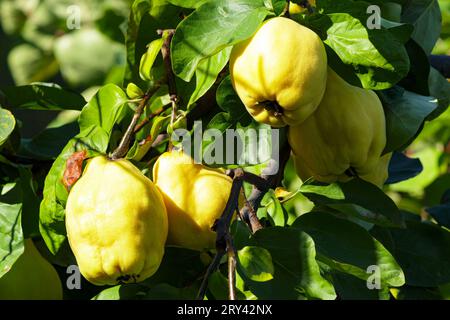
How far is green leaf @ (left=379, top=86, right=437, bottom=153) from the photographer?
827mm

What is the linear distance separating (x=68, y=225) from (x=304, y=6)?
0.92 feet

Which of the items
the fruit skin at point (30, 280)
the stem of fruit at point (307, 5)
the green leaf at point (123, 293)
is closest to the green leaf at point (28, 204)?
the fruit skin at point (30, 280)

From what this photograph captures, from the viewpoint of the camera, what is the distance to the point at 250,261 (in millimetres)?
696

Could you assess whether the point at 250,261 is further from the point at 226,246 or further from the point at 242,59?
the point at 242,59

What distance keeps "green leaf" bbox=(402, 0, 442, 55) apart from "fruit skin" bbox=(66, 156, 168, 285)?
0.39 metres

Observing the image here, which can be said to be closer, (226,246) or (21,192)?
(226,246)

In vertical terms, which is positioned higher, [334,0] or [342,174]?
[334,0]

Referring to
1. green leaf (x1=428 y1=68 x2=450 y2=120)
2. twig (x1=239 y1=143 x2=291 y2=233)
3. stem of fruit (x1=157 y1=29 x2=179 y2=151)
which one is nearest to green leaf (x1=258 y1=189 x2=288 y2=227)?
twig (x1=239 y1=143 x2=291 y2=233)

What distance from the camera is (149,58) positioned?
2.70 feet

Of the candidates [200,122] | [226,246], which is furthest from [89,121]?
[226,246]

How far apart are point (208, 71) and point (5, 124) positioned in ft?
0.73

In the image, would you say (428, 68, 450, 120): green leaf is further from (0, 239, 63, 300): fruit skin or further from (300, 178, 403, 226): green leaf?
(0, 239, 63, 300): fruit skin

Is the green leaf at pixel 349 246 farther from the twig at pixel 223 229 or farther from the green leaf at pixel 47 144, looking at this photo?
the green leaf at pixel 47 144

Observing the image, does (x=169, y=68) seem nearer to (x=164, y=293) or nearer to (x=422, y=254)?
(x=164, y=293)
